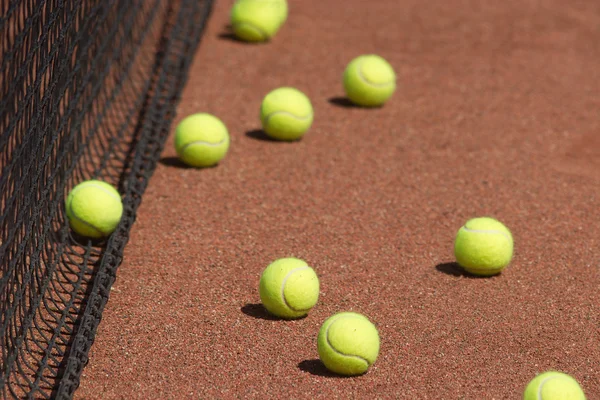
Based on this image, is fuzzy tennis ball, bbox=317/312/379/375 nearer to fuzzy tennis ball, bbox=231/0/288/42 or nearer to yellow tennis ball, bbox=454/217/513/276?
yellow tennis ball, bbox=454/217/513/276

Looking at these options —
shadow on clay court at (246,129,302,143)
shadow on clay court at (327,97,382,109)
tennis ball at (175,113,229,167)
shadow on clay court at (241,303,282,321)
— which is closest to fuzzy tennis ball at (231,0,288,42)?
shadow on clay court at (327,97,382,109)

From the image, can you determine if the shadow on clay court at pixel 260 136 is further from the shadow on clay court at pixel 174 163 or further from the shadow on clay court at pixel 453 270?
the shadow on clay court at pixel 453 270

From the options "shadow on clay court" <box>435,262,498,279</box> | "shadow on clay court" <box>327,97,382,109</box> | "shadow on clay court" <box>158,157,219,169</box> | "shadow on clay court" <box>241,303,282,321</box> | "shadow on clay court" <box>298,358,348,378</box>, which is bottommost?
"shadow on clay court" <box>298,358,348,378</box>

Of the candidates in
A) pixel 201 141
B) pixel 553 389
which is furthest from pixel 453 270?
pixel 201 141

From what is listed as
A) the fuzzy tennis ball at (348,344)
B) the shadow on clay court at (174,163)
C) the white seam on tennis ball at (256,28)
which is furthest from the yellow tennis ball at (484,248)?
the white seam on tennis ball at (256,28)

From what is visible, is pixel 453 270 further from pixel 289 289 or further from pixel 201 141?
pixel 201 141

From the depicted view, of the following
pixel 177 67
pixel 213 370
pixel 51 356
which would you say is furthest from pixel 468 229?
pixel 177 67

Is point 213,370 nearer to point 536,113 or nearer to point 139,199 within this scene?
point 139,199
